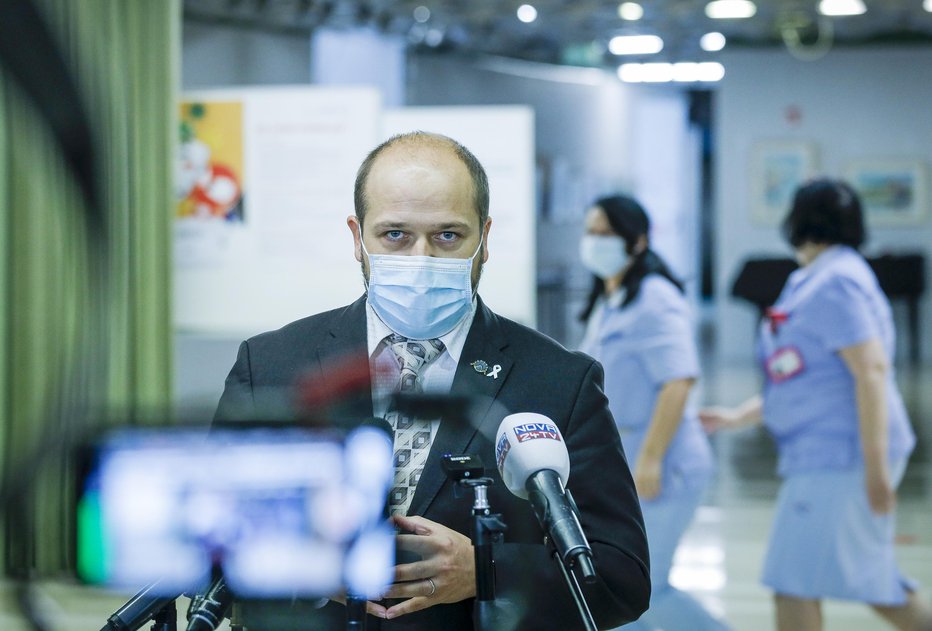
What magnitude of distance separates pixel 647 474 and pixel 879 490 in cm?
60

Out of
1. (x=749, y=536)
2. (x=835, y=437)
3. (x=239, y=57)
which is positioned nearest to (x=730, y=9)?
(x=239, y=57)

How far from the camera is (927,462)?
7648mm

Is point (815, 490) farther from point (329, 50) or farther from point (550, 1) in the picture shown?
point (550, 1)

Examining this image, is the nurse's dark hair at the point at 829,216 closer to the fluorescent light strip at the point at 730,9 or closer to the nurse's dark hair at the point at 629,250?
the nurse's dark hair at the point at 629,250

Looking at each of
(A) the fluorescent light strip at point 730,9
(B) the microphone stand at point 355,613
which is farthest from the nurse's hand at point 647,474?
(A) the fluorescent light strip at point 730,9

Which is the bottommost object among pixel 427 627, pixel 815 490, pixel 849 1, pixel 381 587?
pixel 815 490

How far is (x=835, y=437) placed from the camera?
302 centimetres

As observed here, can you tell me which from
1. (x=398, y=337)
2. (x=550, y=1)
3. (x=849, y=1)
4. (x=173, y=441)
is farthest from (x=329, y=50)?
(x=173, y=441)

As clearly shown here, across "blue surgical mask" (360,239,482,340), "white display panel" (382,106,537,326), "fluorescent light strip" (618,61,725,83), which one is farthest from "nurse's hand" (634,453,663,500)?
"fluorescent light strip" (618,61,725,83)

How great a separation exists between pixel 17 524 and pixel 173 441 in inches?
6.5

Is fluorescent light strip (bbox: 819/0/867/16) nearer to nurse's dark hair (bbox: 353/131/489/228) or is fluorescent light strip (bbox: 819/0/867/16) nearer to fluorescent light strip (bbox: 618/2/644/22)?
fluorescent light strip (bbox: 618/2/644/22)

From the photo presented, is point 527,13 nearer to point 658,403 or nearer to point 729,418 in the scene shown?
point 729,418

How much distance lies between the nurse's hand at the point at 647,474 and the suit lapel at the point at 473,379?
5.95 ft

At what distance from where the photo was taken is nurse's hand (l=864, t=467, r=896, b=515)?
2947 millimetres
